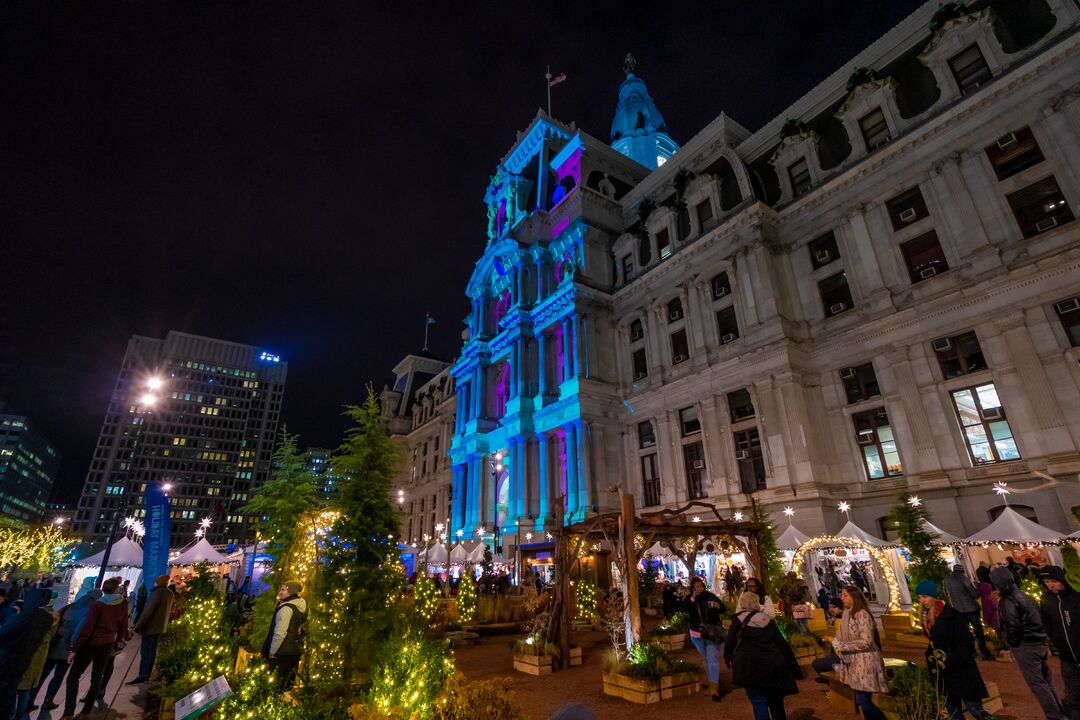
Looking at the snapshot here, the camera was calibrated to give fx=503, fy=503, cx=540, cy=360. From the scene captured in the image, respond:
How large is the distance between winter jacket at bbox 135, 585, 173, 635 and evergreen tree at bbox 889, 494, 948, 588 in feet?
67.2

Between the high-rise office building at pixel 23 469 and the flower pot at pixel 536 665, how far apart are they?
165 m

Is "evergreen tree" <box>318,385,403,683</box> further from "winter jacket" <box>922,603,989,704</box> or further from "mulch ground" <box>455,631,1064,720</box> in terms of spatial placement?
"winter jacket" <box>922,603,989,704</box>

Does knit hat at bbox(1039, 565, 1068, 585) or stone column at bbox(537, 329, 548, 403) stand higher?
stone column at bbox(537, 329, 548, 403)

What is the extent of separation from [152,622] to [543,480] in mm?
28196

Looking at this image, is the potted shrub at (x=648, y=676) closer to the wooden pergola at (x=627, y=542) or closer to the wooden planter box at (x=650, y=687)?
the wooden planter box at (x=650, y=687)

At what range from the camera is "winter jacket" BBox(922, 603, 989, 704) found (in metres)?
6.88

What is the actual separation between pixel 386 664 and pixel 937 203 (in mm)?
29201

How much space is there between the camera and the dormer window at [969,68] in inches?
923

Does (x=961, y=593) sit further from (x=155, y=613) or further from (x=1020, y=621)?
(x=155, y=613)

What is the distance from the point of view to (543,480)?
124 feet

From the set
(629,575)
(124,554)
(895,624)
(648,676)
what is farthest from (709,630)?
(124,554)

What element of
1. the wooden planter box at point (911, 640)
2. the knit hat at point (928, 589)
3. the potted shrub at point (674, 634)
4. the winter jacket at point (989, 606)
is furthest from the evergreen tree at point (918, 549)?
the knit hat at point (928, 589)

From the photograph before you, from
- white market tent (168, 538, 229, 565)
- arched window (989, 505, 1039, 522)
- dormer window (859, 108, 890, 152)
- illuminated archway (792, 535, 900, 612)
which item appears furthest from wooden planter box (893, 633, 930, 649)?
Answer: white market tent (168, 538, 229, 565)

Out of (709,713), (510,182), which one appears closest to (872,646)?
(709,713)
